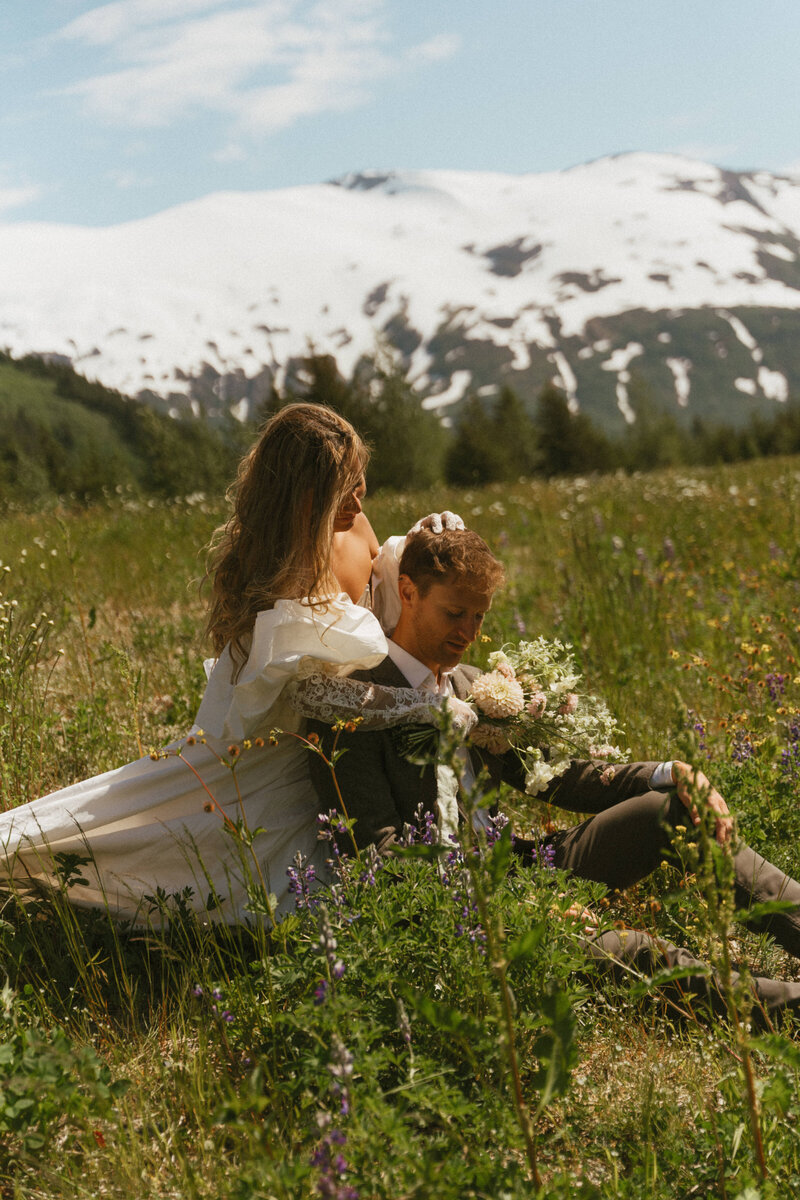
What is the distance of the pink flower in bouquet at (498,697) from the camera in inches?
131

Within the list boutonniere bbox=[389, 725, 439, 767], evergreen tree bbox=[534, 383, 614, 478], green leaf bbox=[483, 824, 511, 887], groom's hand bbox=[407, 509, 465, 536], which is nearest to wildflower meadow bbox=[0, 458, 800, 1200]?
green leaf bbox=[483, 824, 511, 887]

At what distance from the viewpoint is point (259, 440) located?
353cm

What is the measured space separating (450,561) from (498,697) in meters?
0.52

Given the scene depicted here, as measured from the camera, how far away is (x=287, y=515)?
3428mm

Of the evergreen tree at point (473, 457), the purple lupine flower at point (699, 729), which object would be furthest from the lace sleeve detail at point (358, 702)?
the evergreen tree at point (473, 457)

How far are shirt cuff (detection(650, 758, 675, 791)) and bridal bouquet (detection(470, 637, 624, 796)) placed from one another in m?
0.19

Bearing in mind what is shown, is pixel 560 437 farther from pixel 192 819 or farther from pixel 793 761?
pixel 192 819

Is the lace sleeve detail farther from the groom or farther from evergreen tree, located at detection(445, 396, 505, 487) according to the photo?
evergreen tree, located at detection(445, 396, 505, 487)

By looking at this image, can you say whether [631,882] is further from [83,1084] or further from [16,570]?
[16,570]

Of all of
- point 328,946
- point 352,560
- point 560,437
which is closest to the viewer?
point 328,946

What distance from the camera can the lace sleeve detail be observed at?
3.16m

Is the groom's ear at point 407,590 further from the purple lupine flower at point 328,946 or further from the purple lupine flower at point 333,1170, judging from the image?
the purple lupine flower at point 333,1170

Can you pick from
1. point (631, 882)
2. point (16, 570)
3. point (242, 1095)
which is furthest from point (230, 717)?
point (16, 570)

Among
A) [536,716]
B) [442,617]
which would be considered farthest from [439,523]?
[536,716]
